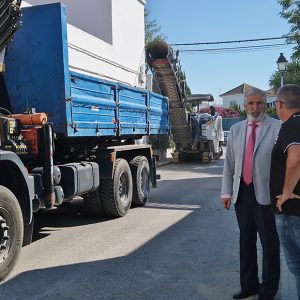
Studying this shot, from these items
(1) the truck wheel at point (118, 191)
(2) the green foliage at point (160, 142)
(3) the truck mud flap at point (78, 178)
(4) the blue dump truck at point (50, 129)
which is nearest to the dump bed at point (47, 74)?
(4) the blue dump truck at point (50, 129)

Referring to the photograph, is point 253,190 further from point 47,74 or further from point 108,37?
point 108,37

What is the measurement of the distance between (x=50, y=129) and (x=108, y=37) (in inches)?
297

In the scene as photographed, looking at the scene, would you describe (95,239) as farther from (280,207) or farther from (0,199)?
(280,207)

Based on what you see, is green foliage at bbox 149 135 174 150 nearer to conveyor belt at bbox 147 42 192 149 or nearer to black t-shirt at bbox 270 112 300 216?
conveyor belt at bbox 147 42 192 149

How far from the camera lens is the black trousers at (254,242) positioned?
172 inches

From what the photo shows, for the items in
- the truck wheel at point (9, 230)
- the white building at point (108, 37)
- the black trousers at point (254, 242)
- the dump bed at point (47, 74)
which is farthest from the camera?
the white building at point (108, 37)

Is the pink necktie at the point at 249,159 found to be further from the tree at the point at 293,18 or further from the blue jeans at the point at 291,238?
the tree at the point at 293,18

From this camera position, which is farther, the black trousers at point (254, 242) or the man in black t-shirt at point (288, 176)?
the black trousers at point (254, 242)

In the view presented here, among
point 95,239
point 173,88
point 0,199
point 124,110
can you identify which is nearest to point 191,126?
point 173,88

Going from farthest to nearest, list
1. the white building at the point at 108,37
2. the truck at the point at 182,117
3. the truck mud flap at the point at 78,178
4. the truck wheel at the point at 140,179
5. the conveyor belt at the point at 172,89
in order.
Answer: the truck at the point at 182,117
the conveyor belt at the point at 172,89
the truck wheel at the point at 140,179
the white building at the point at 108,37
the truck mud flap at the point at 78,178

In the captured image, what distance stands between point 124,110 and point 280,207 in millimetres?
5524

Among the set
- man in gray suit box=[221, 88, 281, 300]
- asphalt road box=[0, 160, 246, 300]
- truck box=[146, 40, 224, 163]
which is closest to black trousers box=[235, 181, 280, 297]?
man in gray suit box=[221, 88, 281, 300]

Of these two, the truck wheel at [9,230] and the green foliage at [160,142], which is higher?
the green foliage at [160,142]

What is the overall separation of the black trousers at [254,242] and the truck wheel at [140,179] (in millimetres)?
5392
